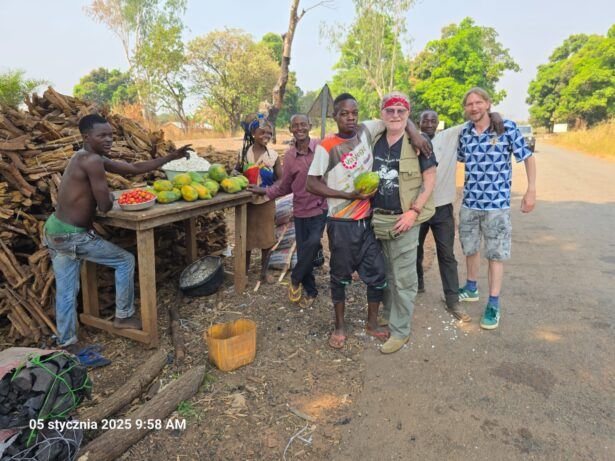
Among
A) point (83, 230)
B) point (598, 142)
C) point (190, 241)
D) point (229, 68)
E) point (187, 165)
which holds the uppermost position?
point (229, 68)

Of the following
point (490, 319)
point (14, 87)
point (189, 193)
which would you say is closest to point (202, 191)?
point (189, 193)

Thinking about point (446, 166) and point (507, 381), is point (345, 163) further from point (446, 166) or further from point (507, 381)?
point (507, 381)

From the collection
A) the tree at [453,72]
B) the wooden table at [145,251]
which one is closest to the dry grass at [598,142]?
the tree at [453,72]

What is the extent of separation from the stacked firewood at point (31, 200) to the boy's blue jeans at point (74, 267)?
0.38 metres

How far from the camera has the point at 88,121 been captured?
132 inches

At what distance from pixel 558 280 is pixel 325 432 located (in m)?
4.05

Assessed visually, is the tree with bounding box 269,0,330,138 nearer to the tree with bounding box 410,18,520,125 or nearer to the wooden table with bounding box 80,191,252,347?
the wooden table with bounding box 80,191,252,347

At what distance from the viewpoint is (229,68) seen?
30125mm

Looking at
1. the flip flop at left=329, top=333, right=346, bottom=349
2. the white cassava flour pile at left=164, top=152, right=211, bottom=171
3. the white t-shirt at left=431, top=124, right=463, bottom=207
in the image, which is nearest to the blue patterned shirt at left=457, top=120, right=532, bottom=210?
the white t-shirt at left=431, top=124, right=463, bottom=207

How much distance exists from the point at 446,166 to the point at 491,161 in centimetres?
44

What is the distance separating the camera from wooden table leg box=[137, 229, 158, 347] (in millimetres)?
3500

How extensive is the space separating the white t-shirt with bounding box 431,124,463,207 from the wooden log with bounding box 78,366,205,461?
2.80 meters

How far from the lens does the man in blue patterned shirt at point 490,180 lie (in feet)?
12.2

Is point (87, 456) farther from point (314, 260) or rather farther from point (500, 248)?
point (500, 248)
